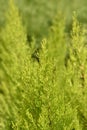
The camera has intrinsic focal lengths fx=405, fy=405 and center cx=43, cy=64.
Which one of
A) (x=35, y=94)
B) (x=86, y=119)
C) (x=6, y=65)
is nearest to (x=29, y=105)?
(x=35, y=94)

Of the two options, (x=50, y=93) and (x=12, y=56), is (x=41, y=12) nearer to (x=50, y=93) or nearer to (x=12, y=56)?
(x=12, y=56)

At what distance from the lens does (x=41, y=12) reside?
16.8m

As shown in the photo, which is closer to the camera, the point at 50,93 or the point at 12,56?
the point at 50,93

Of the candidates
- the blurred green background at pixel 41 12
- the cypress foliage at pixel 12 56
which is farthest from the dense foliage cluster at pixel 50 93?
the blurred green background at pixel 41 12

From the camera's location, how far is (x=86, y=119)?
279 inches

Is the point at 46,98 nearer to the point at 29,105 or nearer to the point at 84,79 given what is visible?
the point at 29,105

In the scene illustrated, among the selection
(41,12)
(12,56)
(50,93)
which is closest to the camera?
(50,93)

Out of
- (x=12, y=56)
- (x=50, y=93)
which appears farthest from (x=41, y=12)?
(x=50, y=93)

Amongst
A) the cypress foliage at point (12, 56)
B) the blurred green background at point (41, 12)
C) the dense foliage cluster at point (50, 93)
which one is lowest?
the blurred green background at point (41, 12)

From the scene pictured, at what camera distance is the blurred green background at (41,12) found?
1603 centimetres

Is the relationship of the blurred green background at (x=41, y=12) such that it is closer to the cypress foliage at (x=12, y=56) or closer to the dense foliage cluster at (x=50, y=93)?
→ the cypress foliage at (x=12, y=56)

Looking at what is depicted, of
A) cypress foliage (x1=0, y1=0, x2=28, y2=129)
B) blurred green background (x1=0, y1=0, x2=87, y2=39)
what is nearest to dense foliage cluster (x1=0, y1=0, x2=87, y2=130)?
cypress foliage (x1=0, y1=0, x2=28, y2=129)

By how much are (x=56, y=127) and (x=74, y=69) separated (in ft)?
5.16

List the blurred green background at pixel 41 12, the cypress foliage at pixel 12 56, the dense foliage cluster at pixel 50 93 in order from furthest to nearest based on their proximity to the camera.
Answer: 1. the blurred green background at pixel 41 12
2. the cypress foliage at pixel 12 56
3. the dense foliage cluster at pixel 50 93
